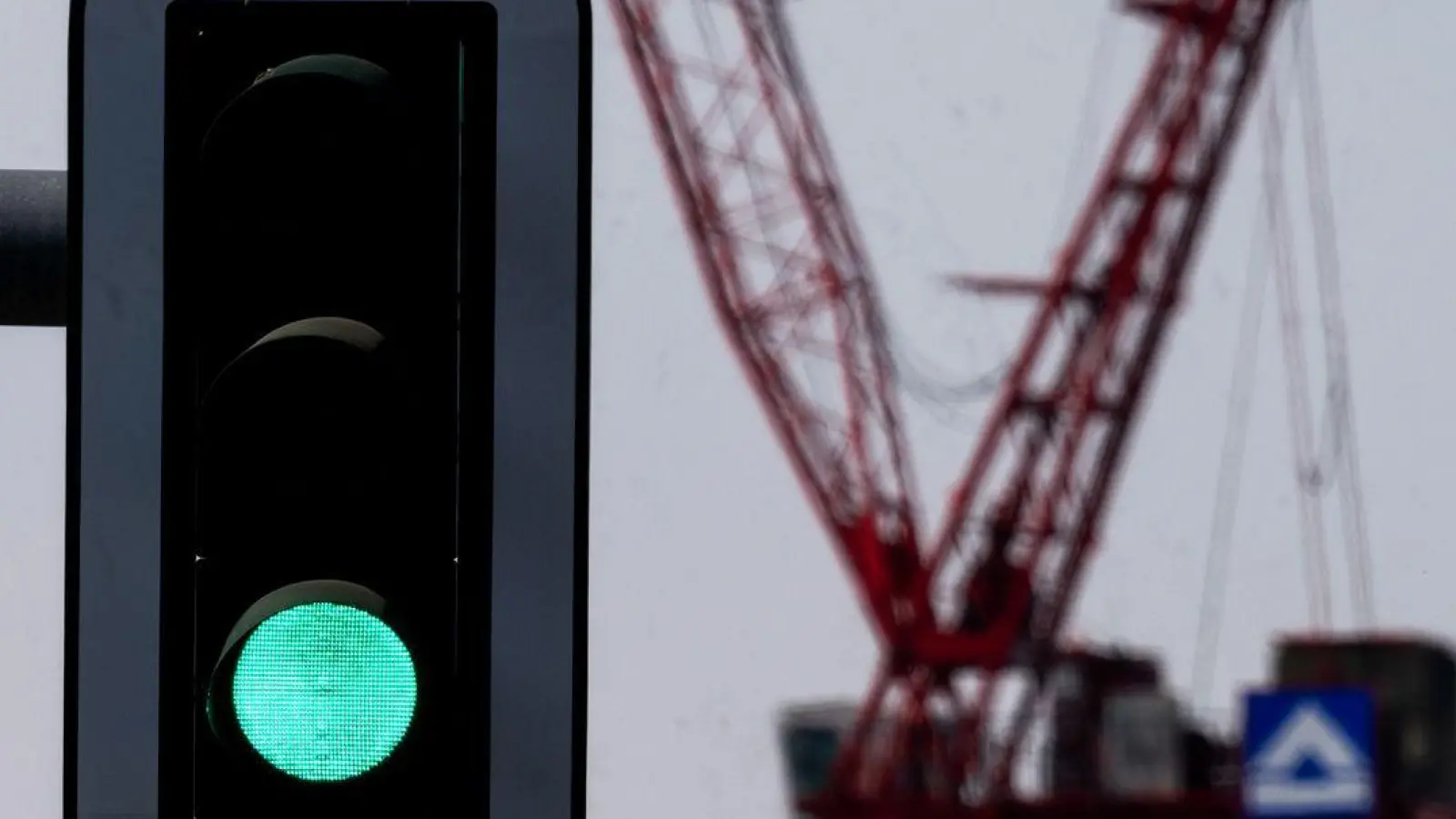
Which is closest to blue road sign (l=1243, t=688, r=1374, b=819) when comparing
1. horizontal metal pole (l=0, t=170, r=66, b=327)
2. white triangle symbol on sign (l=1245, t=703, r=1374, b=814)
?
white triangle symbol on sign (l=1245, t=703, r=1374, b=814)

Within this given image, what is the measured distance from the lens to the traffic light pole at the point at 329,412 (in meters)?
1.40

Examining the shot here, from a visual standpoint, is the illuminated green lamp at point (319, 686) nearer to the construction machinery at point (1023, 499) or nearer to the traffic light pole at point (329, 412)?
the traffic light pole at point (329, 412)

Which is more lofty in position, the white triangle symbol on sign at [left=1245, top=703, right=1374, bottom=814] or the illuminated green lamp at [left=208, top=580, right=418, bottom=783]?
the illuminated green lamp at [left=208, top=580, right=418, bottom=783]

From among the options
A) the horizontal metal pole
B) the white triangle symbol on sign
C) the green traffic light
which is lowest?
the white triangle symbol on sign

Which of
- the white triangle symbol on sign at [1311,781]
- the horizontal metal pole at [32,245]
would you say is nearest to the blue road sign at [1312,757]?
the white triangle symbol on sign at [1311,781]

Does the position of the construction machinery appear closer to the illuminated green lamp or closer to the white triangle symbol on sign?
the white triangle symbol on sign

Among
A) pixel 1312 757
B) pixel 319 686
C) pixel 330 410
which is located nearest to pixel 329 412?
pixel 330 410

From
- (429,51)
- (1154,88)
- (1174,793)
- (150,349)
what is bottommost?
(1174,793)

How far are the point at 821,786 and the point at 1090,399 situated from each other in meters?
1.08

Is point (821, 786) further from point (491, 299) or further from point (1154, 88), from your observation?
point (491, 299)

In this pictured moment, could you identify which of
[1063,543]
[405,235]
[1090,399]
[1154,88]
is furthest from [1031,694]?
[405,235]

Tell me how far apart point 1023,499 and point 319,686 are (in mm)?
3420

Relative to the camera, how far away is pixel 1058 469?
479cm

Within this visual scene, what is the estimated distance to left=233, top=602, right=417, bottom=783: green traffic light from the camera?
1.40 meters
